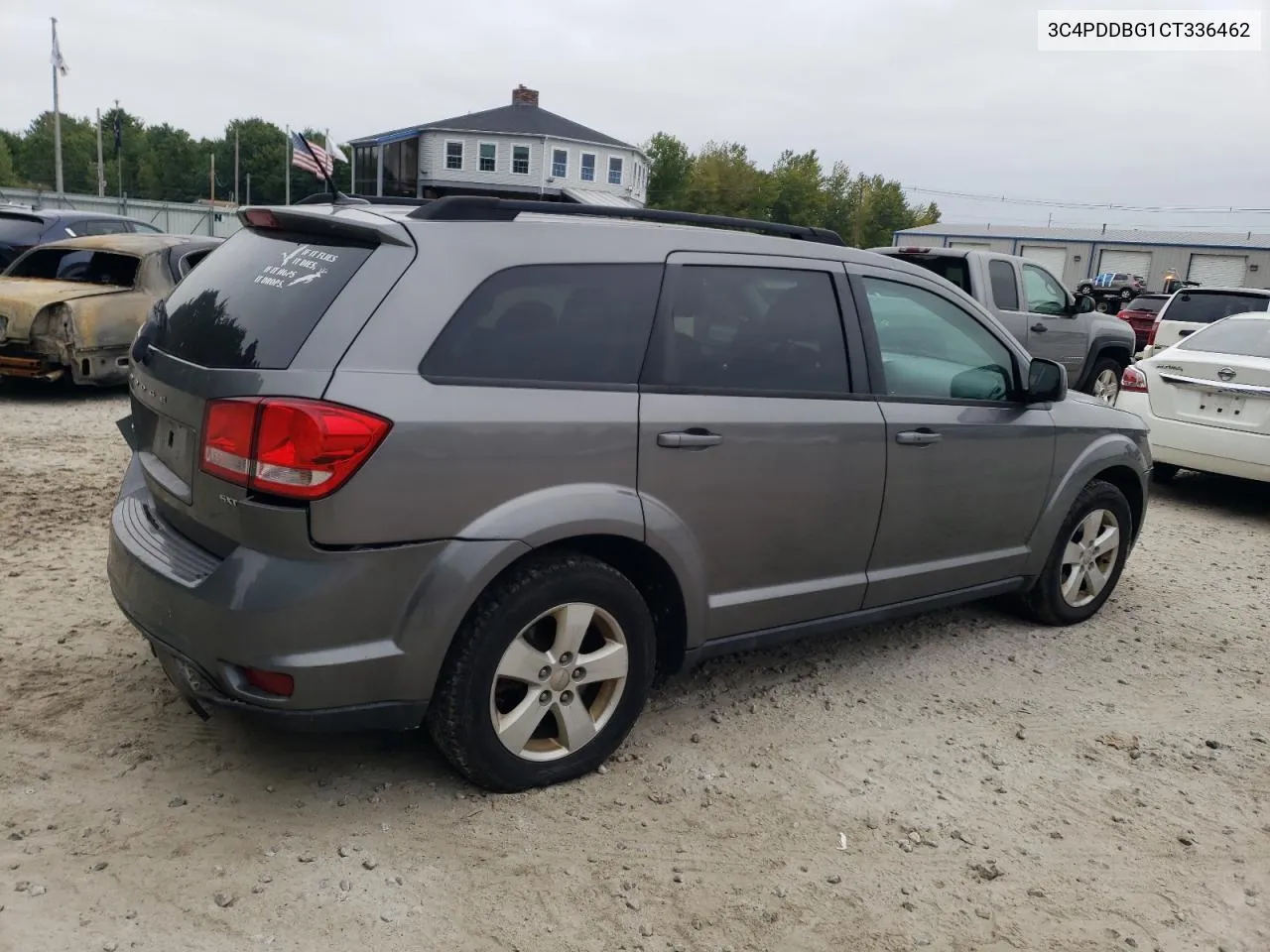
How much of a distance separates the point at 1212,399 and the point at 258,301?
7.29m

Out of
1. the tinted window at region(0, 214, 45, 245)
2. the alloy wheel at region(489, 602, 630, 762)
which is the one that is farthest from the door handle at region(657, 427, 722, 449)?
the tinted window at region(0, 214, 45, 245)

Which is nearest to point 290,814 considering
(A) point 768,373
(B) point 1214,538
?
(A) point 768,373

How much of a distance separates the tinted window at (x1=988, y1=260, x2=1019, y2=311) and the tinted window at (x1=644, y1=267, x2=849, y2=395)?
24.7ft

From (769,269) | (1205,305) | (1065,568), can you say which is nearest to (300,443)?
(769,269)

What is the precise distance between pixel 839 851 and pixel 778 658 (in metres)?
1.47

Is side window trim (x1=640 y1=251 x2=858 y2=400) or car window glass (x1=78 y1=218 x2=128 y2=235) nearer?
side window trim (x1=640 y1=251 x2=858 y2=400)

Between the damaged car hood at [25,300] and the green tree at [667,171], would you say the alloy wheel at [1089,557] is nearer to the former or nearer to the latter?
the damaged car hood at [25,300]

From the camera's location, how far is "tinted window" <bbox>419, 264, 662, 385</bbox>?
3.06m

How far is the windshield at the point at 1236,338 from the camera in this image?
8102 millimetres

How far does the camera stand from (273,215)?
341cm

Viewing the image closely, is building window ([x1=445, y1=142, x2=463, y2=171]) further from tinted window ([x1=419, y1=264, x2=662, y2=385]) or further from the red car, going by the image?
tinted window ([x1=419, y1=264, x2=662, y2=385])

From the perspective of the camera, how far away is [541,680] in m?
3.24

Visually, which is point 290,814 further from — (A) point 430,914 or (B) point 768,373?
(B) point 768,373

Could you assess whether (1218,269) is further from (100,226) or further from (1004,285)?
(100,226)
